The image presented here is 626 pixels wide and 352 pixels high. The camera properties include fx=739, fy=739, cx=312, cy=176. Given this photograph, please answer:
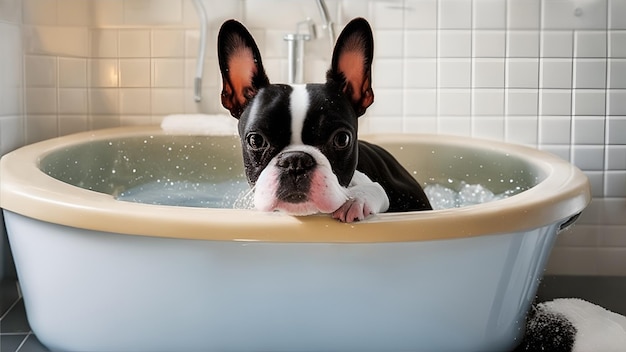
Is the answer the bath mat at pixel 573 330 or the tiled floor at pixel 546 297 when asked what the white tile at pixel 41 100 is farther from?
the bath mat at pixel 573 330

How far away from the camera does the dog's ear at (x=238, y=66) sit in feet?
3.91

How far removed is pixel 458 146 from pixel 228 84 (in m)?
1.00

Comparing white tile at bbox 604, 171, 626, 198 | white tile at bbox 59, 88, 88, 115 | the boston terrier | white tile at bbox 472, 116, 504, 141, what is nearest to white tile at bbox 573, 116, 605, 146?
white tile at bbox 604, 171, 626, 198

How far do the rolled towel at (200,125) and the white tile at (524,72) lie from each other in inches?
33.3

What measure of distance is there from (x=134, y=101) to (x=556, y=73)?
1305 mm

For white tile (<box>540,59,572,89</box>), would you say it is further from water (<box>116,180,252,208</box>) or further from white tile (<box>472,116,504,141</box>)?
water (<box>116,180,252,208</box>)

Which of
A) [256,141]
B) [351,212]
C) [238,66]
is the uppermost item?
[238,66]

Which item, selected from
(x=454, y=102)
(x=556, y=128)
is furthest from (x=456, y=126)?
(x=556, y=128)

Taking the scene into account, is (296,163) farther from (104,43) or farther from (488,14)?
(104,43)

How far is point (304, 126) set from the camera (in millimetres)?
1186

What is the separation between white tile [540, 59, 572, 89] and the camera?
2.22m

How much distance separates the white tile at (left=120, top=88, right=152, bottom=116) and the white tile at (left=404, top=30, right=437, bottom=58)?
830mm

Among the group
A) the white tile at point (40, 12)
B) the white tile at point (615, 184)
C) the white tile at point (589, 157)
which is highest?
the white tile at point (40, 12)

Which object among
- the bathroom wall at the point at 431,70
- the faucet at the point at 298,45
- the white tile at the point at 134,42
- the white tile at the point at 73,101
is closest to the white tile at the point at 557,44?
the bathroom wall at the point at 431,70
